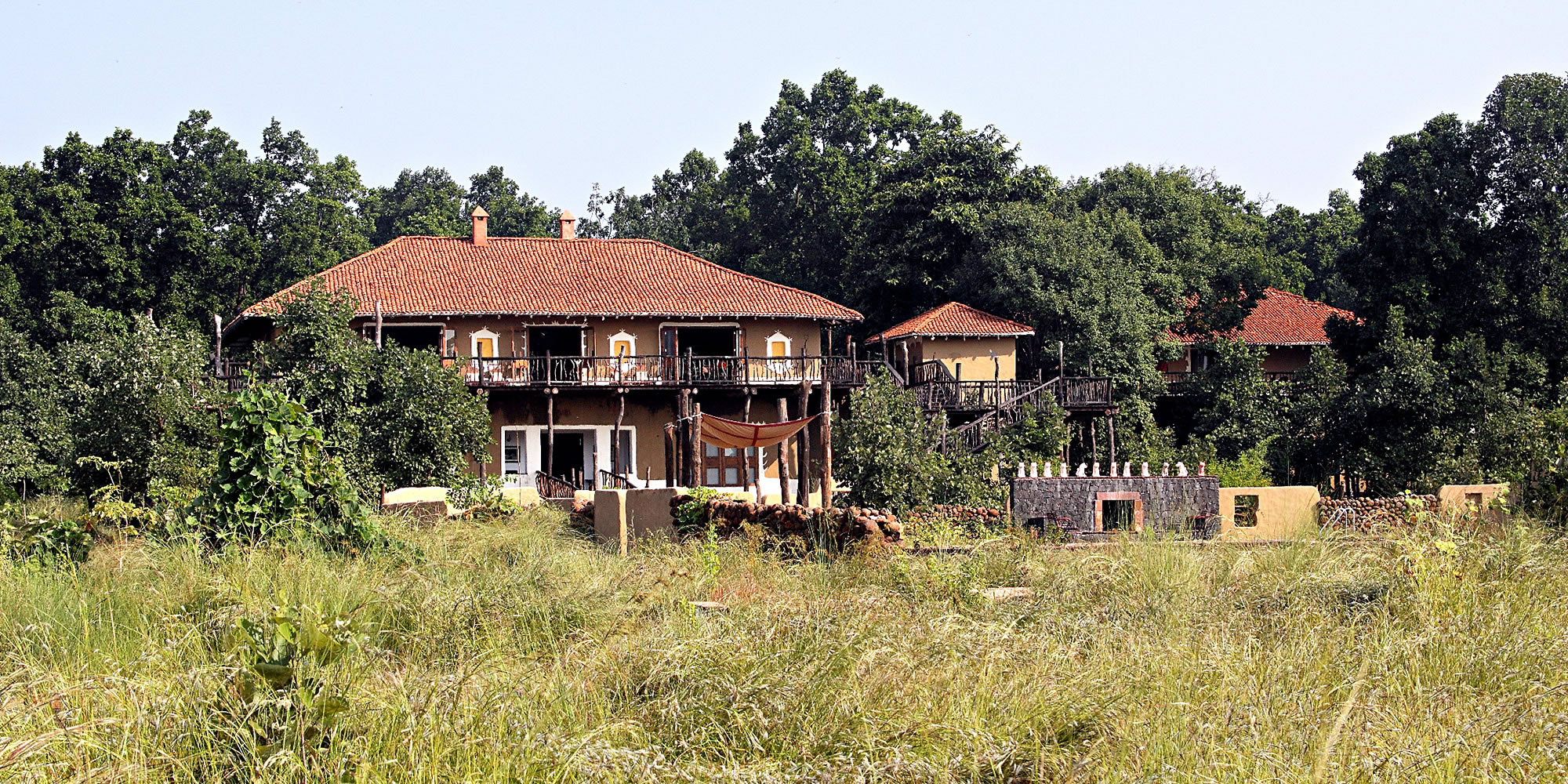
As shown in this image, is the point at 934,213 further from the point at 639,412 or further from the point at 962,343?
the point at 639,412

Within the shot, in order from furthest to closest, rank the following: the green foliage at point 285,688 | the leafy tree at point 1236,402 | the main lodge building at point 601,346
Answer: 1. the main lodge building at point 601,346
2. the leafy tree at point 1236,402
3. the green foliage at point 285,688

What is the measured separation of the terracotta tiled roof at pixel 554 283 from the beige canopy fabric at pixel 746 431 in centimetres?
1103

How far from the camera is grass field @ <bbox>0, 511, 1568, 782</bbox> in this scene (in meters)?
5.41

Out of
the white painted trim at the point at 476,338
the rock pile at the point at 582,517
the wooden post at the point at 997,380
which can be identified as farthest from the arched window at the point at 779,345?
the rock pile at the point at 582,517

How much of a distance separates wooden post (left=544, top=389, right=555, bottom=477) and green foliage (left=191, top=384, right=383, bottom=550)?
17878 millimetres

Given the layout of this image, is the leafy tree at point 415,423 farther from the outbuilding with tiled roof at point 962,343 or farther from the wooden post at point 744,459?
the outbuilding with tiled roof at point 962,343

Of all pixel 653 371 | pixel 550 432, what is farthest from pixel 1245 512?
Result: pixel 550 432

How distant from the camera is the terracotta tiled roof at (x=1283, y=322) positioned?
38781mm

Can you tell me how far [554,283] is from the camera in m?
32.1

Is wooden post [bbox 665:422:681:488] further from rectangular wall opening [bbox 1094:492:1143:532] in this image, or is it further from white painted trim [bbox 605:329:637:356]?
white painted trim [bbox 605:329:637:356]

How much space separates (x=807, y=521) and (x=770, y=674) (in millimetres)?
5480

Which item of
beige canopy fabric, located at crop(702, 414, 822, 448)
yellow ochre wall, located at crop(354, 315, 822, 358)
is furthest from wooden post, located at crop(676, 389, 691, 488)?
Answer: yellow ochre wall, located at crop(354, 315, 822, 358)

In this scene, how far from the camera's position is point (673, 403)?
3162 cm

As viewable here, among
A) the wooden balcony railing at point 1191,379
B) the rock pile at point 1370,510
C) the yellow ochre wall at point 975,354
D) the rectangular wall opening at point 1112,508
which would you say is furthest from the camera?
the wooden balcony railing at point 1191,379
